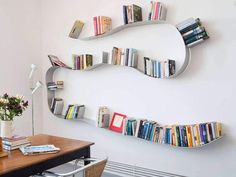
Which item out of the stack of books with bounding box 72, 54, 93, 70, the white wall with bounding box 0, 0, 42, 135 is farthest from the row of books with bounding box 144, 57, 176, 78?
the white wall with bounding box 0, 0, 42, 135

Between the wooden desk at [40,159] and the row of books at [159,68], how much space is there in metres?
1.16

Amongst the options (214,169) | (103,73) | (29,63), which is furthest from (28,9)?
(214,169)

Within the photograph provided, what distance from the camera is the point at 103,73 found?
3.87 m

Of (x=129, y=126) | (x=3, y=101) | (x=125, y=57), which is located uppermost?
(x=125, y=57)

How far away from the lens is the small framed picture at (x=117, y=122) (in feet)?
11.8

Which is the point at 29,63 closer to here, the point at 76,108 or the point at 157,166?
the point at 76,108

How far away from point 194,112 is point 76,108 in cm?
169

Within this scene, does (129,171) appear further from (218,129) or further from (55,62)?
(55,62)

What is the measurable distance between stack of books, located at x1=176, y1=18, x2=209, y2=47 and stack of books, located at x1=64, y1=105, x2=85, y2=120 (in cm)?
180

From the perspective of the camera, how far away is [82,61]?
3.96 meters

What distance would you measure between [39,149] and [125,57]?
5.17 ft

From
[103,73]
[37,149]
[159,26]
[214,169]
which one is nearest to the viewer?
[37,149]

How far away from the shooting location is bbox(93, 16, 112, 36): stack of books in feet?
12.1

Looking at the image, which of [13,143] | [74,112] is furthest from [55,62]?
[13,143]
